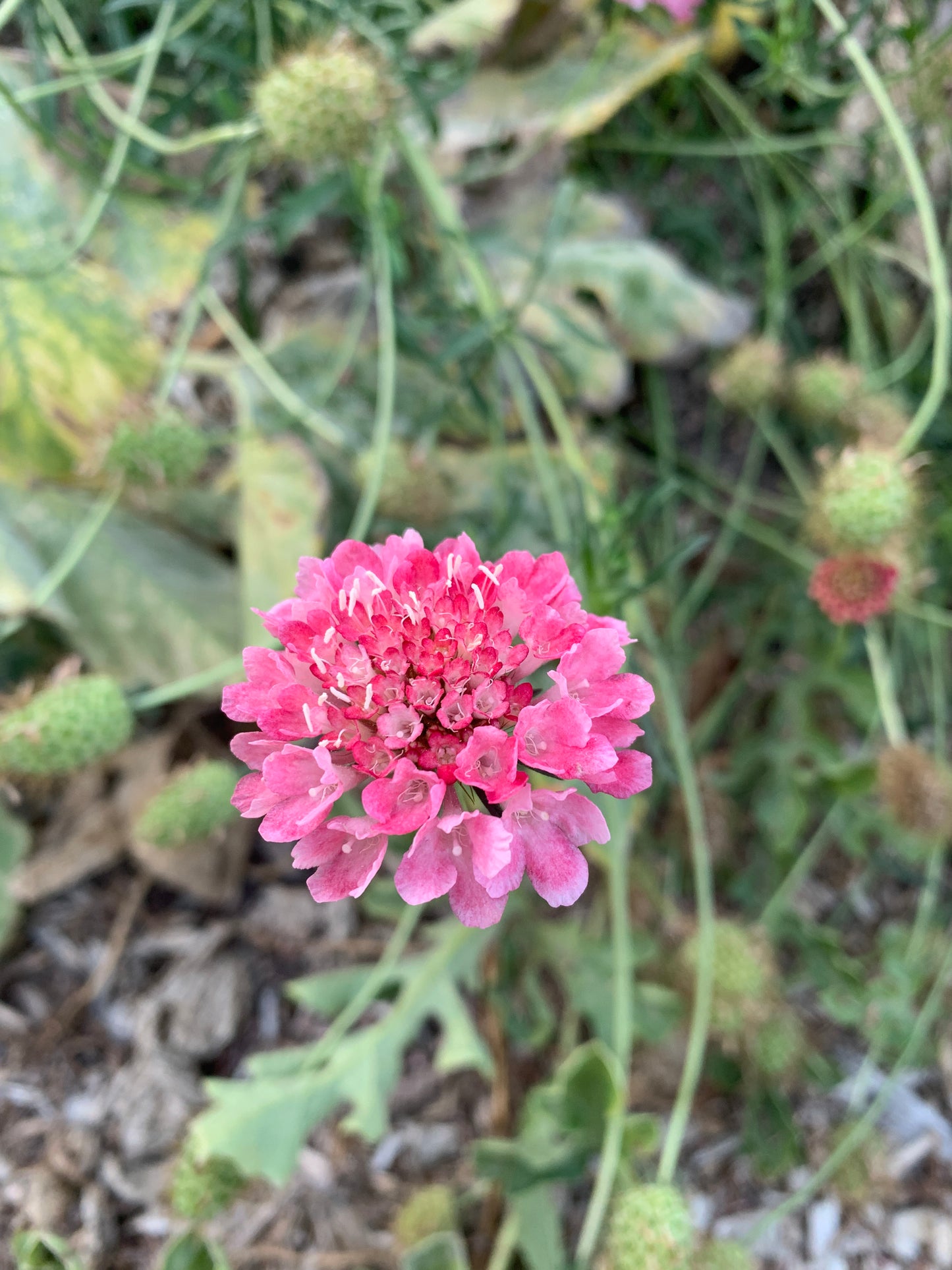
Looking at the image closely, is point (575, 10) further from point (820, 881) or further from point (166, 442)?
point (820, 881)

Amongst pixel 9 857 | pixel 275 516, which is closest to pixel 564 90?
pixel 275 516

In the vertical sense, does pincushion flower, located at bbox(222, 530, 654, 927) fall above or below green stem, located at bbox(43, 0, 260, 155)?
below

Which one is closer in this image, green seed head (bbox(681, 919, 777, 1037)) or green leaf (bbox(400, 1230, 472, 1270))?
green leaf (bbox(400, 1230, 472, 1270))

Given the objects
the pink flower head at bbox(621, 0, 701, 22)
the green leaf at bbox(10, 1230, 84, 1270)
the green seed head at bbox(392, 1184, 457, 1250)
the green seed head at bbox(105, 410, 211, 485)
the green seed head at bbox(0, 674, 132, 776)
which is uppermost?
the pink flower head at bbox(621, 0, 701, 22)

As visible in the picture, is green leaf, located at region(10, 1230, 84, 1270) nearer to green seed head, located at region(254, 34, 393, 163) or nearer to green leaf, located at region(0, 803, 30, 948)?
green leaf, located at region(0, 803, 30, 948)

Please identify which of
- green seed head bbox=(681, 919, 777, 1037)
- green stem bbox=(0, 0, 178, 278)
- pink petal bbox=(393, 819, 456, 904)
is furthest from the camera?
green seed head bbox=(681, 919, 777, 1037)

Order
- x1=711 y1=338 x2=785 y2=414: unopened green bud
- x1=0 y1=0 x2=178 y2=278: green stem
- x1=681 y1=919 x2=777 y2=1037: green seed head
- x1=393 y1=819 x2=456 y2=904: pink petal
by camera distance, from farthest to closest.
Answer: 1. x1=711 y1=338 x2=785 y2=414: unopened green bud
2. x1=681 y1=919 x2=777 y2=1037: green seed head
3. x1=0 y1=0 x2=178 y2=278: green stem
4. x1=393 y1=819 x2=456 y2=904: pink petal

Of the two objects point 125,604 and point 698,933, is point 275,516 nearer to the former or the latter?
point 125,604

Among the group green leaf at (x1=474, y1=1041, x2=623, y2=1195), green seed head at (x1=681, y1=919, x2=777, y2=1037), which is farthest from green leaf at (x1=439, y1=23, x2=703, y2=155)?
green leaf at (x1=474, y1=1041, x2=623, y2=1195)
